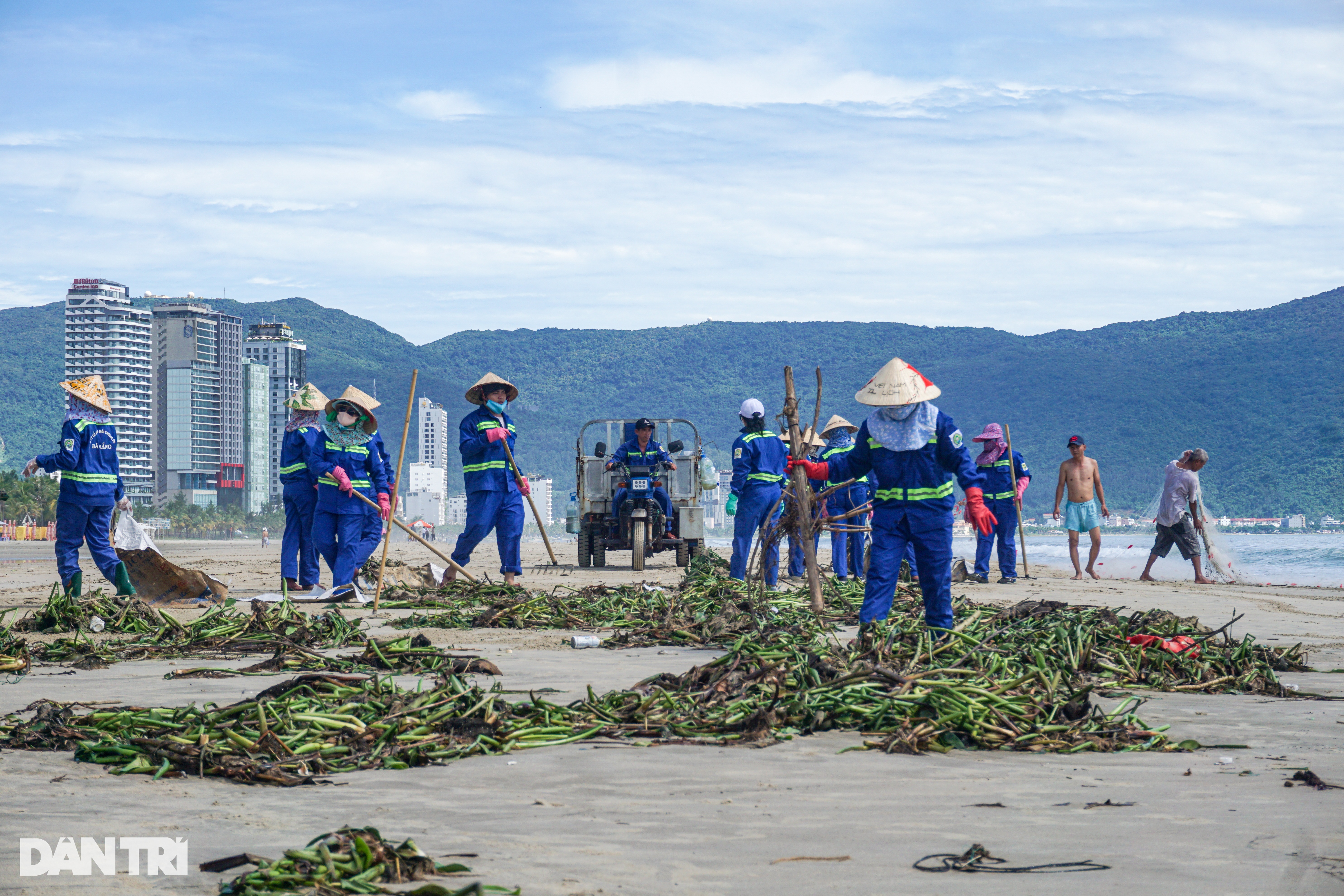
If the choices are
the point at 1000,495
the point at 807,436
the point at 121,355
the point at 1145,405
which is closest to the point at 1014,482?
the point at 1000,495

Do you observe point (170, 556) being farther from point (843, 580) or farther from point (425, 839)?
point (425, 839)

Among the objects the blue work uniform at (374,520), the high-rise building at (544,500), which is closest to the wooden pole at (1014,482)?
the blue work uniform at (374,520)

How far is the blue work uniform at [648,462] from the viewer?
61.2 feet

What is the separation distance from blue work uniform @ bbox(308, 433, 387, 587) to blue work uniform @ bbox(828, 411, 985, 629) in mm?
5816

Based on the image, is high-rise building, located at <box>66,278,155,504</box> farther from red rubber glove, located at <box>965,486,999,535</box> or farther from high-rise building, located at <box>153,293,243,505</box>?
red rubber glove, located at <box>965,486,999,535</box>

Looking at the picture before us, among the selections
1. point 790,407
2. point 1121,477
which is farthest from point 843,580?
point 1121,477

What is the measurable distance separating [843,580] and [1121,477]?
119444 mm

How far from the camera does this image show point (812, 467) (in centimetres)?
897

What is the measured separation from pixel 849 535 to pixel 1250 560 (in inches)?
1095

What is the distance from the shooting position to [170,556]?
32500mm

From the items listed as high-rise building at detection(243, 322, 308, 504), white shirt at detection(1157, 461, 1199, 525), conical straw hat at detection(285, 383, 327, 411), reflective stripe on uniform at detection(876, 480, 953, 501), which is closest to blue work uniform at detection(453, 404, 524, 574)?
conical straw hat at detection(285, 383, 327, 411)

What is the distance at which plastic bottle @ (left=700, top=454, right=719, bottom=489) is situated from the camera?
19.2m

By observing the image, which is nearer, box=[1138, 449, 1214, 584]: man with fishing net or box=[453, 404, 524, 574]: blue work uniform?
box=[453, 404, 524, 574]: blue work uniform

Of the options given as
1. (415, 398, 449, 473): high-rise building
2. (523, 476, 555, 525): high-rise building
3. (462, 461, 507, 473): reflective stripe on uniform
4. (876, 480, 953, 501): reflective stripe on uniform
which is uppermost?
(415, 398, 449, 473): high-rise building
